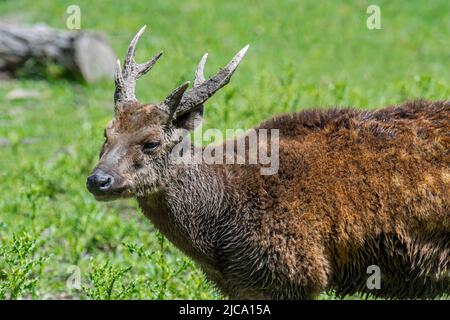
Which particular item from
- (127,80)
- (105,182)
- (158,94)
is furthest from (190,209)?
(158,94)

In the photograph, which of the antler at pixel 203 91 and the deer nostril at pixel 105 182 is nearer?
the deer nostril at pixel 105 182

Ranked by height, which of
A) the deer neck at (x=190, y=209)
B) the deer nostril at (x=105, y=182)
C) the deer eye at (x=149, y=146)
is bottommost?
the deer neck at (x=190, y=209)

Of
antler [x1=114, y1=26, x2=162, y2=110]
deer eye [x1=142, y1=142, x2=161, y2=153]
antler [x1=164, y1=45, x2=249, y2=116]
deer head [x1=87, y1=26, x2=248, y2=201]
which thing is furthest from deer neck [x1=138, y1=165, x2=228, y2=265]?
antler [x1=114, y1=26, x2=162, y2=110]

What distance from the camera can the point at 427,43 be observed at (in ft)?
66.2

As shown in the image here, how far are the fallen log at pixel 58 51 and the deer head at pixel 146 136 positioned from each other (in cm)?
930

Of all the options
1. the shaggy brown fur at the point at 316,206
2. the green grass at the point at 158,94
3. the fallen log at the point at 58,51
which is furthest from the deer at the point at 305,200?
the fallen log at the point at 58,51

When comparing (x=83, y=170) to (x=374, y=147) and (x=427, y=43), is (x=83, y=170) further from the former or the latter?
(x=427, y=43)

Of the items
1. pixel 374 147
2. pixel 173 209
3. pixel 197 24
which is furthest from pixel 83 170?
pixel 197 24

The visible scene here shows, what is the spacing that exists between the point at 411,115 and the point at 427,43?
45.5 ft

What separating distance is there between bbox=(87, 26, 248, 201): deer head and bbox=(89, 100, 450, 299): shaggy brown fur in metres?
0.01

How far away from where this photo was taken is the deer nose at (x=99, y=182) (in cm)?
618

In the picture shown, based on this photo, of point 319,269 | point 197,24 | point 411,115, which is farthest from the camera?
point 197,24

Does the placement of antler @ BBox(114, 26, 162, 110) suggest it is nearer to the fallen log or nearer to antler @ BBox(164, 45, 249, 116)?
antler @ BBox(164, 45, 249, 116)

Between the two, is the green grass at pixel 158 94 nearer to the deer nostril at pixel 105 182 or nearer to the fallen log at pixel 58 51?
the fallen log at pixel 58 51
